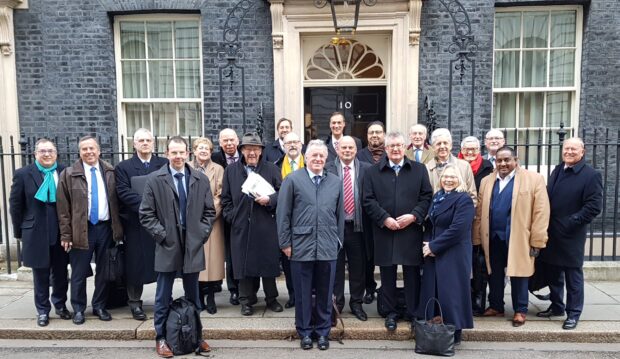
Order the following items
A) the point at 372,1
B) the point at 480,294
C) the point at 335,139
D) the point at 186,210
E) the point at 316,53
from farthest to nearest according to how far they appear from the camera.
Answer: the point at 316,53, the point at 372,1, the point at 335,139, the point at 480,294, the point at 186,210

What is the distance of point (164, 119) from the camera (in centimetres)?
885

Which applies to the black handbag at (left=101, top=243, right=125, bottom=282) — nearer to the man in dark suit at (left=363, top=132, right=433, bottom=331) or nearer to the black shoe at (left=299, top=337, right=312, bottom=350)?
the black shoe at (left=299, top=337, right=312, bottom=350)

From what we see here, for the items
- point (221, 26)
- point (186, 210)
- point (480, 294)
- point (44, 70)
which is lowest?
point (480, 294)

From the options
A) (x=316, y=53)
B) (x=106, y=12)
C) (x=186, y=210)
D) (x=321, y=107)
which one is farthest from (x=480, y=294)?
(x=106, y=12)

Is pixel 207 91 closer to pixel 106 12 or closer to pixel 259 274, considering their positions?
pixel 106 12

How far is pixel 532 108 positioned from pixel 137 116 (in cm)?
669

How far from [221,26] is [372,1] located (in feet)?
7.96

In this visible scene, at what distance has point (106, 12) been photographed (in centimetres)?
830

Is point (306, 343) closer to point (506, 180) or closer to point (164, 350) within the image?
point (164, 350)

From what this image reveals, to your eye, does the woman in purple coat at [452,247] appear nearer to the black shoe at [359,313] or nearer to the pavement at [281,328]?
the pavement at [281,328]

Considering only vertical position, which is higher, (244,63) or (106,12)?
(106,12)

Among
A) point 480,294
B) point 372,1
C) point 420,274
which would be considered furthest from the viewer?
point 372,1

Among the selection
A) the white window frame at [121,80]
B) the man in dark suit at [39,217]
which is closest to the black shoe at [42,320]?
the man in dark suit at [39,217]

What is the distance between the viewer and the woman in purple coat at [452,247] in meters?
4.51
